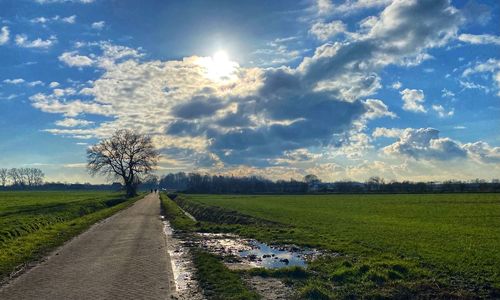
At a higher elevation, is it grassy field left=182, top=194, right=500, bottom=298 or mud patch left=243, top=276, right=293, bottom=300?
grassy field left=182, top=194, right=500, bottom=298

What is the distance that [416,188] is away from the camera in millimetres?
133875

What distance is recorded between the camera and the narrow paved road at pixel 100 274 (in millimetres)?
10758

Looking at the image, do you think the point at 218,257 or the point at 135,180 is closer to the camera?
the point at 218,257

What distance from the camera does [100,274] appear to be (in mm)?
13148

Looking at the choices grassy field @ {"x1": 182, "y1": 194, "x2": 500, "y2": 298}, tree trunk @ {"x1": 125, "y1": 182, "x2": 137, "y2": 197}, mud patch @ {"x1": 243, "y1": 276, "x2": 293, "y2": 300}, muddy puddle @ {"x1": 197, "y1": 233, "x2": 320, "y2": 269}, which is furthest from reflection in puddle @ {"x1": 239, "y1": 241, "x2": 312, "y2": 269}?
tree trunk @ {"x1": 125, "y1": 182, "x2": 137, "y2": 197}

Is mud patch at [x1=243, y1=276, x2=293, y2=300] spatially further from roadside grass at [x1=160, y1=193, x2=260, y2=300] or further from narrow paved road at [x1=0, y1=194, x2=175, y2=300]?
narrow paved road at [x1=0, y1=194, x2=175, y2=300]

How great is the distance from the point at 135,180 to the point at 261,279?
87081mm

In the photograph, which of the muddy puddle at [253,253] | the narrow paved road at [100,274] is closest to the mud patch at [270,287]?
the muddy puddle at [253,253]

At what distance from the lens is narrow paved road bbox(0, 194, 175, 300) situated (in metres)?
10.8

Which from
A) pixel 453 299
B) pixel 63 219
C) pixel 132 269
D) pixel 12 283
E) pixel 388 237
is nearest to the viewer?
pixel 453 299

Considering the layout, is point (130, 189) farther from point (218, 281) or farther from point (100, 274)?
point (218, 281)

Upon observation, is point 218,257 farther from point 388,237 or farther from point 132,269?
point 388,237

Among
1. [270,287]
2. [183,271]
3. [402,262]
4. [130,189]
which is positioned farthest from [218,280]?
[130,189]

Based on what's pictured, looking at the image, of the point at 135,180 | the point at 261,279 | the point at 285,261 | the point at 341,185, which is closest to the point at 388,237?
the point at 285,261
